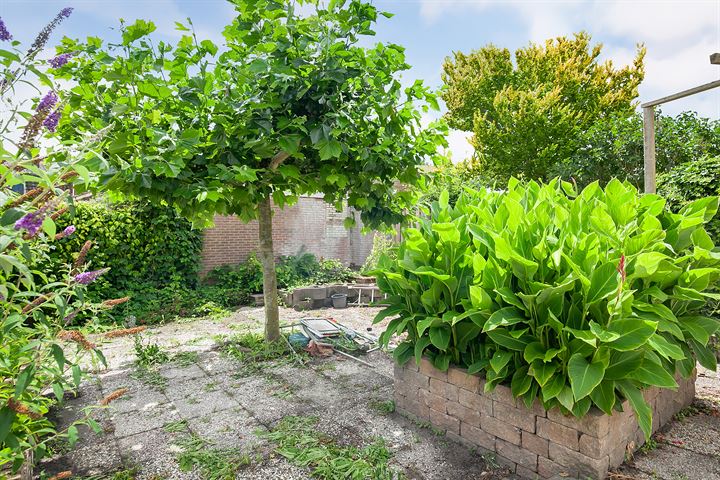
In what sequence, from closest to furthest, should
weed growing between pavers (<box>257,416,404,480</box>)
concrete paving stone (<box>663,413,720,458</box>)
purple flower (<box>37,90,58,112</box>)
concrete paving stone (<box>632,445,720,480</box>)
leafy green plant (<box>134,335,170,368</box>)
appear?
1. purple flower (<box>37,90,58,112</box>)
2. concrete paving stone (<box>632,445,720,480</box>)
3. weed growing between pavers (<box>257,416,404,480</box>)
4. concrete paving stone (<box>663,413,720,458</box>)
5. leafy green plant (<box>134,335,170,368</box>)

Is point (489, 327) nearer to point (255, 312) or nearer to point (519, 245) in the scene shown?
point (519, 245)

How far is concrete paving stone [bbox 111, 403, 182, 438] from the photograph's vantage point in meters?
2.58

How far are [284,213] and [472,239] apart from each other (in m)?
6.51

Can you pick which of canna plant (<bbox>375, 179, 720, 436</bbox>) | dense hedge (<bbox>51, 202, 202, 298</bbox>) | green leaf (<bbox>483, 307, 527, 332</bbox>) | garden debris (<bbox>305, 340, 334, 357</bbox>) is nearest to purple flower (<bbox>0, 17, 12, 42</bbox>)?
canna plant (<bbox>375, 179, 720, 436</bbox>)

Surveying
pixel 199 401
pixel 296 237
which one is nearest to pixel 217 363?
pixel 199 401

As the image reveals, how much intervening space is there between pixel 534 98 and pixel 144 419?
1316 cm

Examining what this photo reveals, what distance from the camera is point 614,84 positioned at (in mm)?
13562

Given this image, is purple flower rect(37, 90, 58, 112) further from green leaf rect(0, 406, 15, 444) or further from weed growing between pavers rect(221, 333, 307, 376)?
weed growing between pavers rect(221, 333, 307, 376)

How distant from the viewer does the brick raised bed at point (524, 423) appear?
1809 mm

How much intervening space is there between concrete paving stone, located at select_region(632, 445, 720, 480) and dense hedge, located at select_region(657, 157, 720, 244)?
2.07 m

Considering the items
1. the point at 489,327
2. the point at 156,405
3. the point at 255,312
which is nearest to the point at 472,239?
the point at 489,327

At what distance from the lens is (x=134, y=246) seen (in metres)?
6.23

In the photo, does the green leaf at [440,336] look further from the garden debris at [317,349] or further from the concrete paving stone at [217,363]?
the concrete paving stone at [217,363]

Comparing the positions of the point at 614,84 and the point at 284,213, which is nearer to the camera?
the point at 284,213
